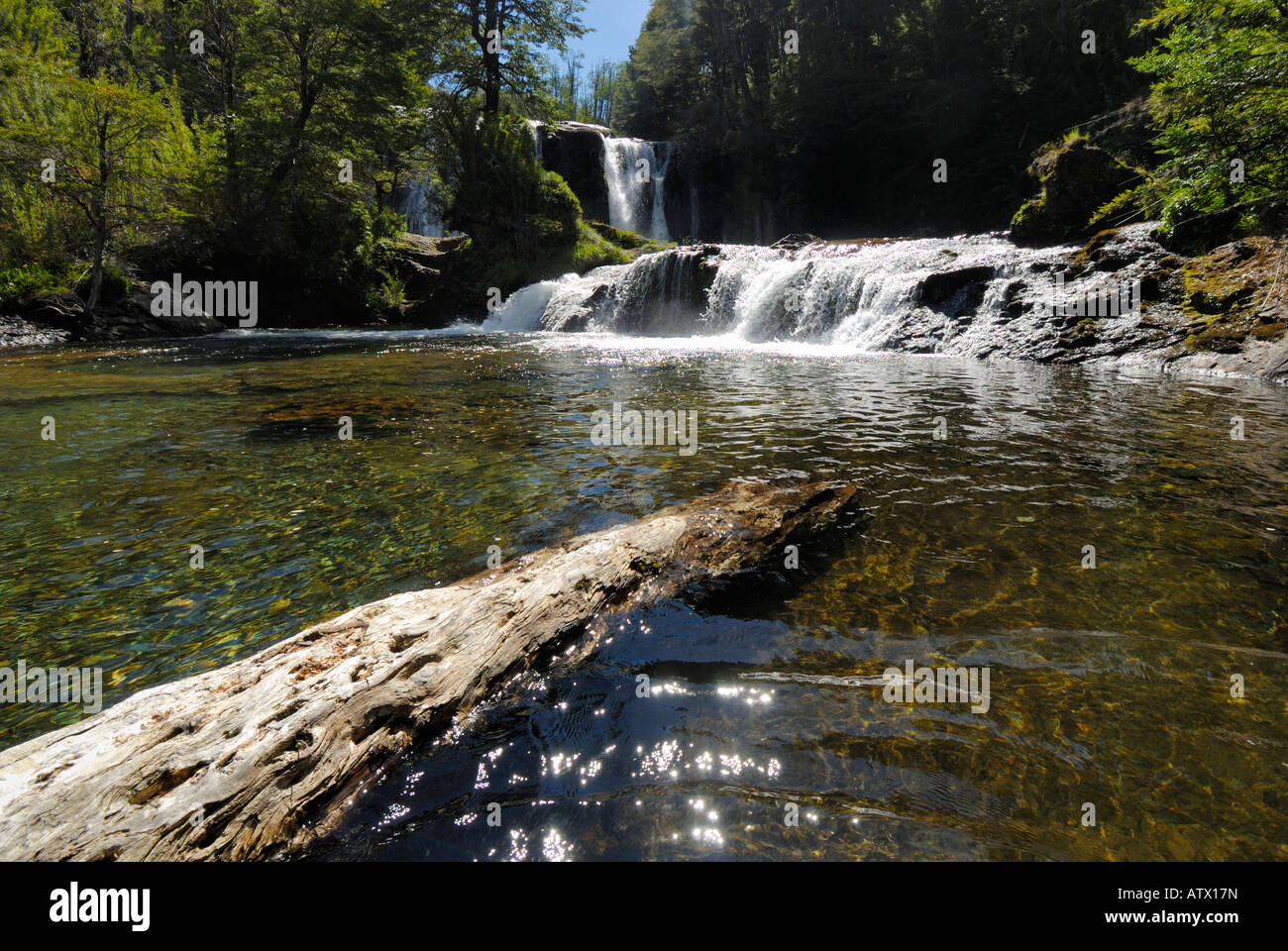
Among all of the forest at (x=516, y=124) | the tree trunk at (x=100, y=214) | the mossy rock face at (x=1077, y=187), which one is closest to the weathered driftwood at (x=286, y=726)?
the forest at (x=516, y=124)

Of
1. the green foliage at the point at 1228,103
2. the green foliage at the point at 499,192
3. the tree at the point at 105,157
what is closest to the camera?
the green foliage at the point at 1228,103

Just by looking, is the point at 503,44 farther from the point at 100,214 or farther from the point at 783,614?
A: the point at 783,614

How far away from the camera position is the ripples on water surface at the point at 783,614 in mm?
2109

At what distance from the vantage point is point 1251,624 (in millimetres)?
3176

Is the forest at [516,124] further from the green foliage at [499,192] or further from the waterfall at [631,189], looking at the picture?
the waterfall at [631,189]

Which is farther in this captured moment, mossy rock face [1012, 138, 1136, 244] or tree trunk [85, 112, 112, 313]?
tree trunk [85, 112, 112, 313]

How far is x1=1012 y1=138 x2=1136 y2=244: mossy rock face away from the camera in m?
16.4

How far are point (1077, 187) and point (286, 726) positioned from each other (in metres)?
21.7

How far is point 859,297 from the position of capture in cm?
1752

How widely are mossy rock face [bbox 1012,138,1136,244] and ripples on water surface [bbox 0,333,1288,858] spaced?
10844 mm

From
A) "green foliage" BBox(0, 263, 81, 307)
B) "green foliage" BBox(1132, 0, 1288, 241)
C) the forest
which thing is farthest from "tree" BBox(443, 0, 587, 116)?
"green foliage" BBox(1132, 0, 1288, 241)

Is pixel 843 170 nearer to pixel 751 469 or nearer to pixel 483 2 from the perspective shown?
pixel 483 2

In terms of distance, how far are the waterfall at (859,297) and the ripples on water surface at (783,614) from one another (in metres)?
6.89

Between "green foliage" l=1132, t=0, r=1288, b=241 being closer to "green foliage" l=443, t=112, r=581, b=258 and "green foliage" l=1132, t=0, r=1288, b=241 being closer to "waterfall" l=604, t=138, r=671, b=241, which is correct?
"green foliage" l=443, t=112, r=581, b=258
